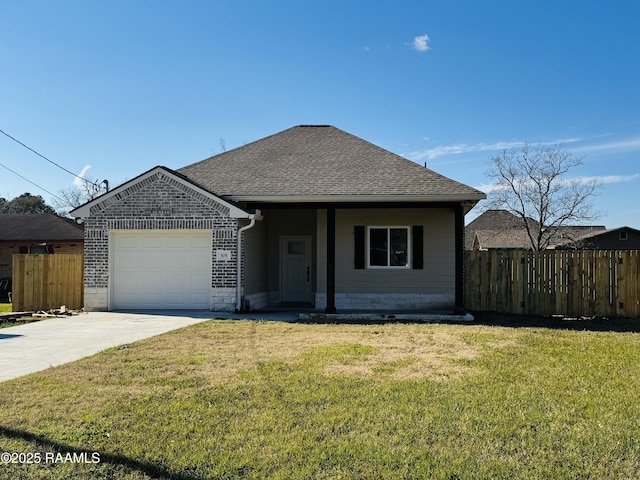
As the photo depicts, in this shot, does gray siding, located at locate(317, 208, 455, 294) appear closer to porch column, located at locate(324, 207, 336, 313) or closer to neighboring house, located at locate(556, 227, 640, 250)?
porch column, located at locate(324, 207, 336, 313)

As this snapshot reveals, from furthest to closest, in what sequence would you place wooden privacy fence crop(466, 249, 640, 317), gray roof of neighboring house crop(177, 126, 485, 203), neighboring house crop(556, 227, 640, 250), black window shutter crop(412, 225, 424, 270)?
neighboring house crop(556, 227, 640, 250) → black window shutter crop(412, 225, 424, 270) → gray roof of neighboring house crop(177, 126, 485, 203) → wooden privacy fence crop(466, 249, 640, 317)

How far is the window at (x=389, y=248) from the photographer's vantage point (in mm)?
14195

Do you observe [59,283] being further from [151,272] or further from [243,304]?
[243,304]

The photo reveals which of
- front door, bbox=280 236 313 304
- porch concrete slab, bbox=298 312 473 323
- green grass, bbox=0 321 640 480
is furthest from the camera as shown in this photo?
front door, bbox=280 236 313 304

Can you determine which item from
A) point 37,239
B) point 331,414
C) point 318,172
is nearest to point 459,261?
point 318,172

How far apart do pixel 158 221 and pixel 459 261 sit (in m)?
7.94

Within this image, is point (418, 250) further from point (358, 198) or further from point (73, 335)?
point (73, 335)

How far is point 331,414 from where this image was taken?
471 cm

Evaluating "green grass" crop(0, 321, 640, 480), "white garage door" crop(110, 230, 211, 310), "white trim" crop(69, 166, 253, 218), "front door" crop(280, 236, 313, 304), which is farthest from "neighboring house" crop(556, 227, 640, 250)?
"green grass" crop(0, 321, 640, 480)

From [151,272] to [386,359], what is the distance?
8.52m

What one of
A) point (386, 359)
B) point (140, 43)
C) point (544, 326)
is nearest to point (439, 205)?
point (544, 326)

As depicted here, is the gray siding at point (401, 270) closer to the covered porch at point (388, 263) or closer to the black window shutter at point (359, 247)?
the covered porch at point (388, 263)

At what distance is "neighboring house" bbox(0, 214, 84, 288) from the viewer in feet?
78.3

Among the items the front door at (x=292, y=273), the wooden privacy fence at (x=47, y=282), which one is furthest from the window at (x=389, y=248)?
the wooden privacy fence at (x=47, y=282)
